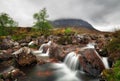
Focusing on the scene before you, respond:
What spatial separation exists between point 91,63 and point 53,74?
196 inches

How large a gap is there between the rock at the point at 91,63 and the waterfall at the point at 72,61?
1277 millimetres

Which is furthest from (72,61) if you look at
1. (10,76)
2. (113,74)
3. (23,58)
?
(113,74)

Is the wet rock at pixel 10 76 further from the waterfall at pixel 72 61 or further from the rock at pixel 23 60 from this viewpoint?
the waterfall at pixel 72 61

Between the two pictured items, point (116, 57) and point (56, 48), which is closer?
point (116, 57)

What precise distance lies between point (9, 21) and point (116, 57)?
69388 mm

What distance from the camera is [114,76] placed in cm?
1784

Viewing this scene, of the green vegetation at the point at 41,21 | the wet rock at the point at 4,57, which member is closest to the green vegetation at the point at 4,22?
the green vegetation at the point at 41,21

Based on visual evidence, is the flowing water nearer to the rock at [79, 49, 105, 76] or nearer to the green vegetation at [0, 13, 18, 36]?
the rock at [79, 49, 105, 76]

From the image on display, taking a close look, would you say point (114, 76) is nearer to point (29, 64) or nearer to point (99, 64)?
point (99, 64)

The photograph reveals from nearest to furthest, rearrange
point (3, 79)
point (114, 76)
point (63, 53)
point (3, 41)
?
1. point (114, 76)
2. point (3, 79)
3. point (63, 53)
4. point (3, 41)

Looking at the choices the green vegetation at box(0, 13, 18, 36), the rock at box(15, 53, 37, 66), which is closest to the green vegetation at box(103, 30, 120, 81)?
the rock at box(15, 53, 37, 66)

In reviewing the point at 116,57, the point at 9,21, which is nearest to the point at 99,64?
the point at 116,57

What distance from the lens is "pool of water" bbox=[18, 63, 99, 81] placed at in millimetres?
23203

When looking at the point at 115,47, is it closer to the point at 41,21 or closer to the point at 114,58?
the point at 114,58
